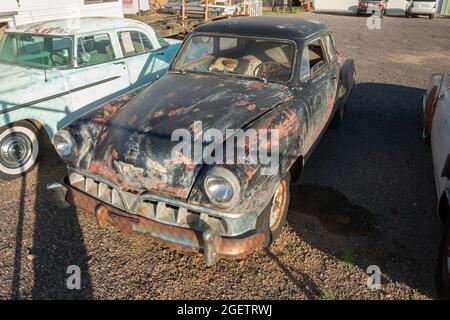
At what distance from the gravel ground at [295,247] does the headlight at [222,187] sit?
0.80m

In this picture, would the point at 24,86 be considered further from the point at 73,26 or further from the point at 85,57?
the point at 73,26

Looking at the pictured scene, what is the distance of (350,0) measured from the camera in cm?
3091

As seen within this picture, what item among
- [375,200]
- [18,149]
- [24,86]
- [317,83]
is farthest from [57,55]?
[375,200]

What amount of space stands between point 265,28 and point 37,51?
322 centimetres

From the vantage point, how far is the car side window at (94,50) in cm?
500

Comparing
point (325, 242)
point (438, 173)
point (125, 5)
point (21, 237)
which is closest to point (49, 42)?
point (21, 237)

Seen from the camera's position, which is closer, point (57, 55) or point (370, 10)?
point (57, 55)

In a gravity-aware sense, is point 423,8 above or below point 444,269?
above

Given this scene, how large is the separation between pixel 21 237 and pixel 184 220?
1789 millimetres

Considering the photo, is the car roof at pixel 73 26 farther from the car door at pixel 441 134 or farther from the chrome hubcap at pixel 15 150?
the car door at pixel 441 134

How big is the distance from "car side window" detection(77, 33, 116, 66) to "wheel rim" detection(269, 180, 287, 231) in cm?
336

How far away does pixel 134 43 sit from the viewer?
19.3 ft

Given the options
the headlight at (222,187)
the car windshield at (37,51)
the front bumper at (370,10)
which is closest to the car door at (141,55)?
the car windshield at (37,51)

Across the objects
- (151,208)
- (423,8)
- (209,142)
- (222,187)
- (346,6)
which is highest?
(346,6)
